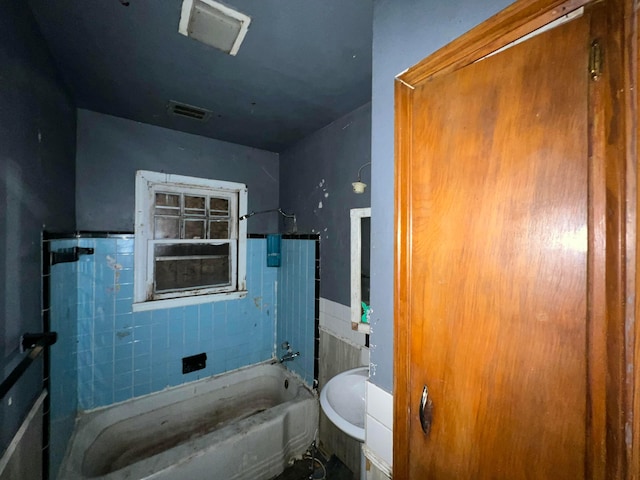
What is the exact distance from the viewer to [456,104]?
685 millimetres

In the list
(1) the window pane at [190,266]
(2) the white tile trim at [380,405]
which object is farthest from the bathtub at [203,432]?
(2) the white tile trim at [380,405]

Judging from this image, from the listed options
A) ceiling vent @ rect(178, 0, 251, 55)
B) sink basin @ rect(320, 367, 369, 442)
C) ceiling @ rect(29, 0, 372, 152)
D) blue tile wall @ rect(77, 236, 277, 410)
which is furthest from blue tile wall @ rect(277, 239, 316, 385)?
ceiling vent @ rect(178, 0, 251, 55)

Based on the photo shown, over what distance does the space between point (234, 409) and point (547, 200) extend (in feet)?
9.03

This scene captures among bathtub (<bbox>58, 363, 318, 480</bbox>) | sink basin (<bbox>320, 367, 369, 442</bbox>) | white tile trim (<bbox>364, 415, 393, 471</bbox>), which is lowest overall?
bathtub (<bbox>58, 363, 318, 480</bbox>)

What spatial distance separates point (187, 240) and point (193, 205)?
34 centimetres

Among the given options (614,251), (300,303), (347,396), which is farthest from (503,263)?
(300,303)

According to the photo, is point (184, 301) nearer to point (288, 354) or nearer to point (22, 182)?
point (288, 354)

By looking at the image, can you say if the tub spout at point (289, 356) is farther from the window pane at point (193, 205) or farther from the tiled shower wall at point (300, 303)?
the window pane at point (193, 205)

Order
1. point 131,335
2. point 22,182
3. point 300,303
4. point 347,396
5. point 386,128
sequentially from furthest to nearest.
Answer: point 300,303 → point 131,335 → point 347,396 → point 22,182 → point 386,128

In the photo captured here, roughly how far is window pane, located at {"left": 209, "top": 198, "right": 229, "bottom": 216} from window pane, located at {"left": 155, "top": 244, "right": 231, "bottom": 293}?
1.12ft

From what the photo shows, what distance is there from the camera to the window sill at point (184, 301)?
203cm

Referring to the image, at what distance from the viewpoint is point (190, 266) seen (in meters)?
Answer: 2.36

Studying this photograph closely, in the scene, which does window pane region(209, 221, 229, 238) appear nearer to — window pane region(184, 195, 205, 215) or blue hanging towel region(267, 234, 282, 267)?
window pane region(184, 195, 205, 215)

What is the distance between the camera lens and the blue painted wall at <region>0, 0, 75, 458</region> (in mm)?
851
